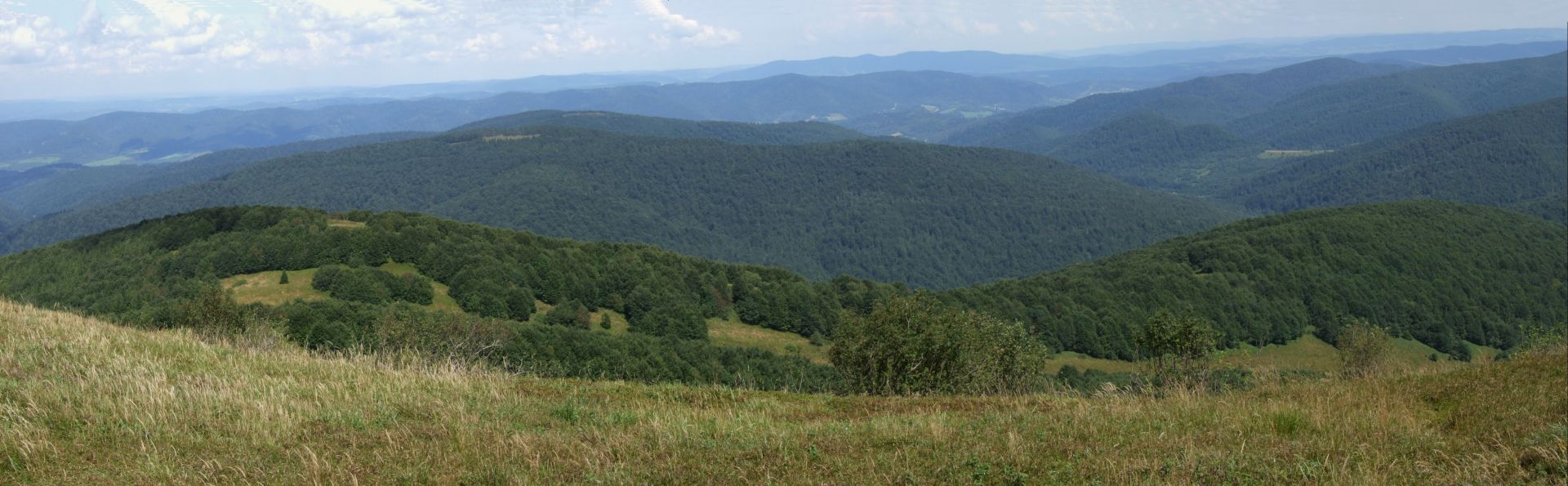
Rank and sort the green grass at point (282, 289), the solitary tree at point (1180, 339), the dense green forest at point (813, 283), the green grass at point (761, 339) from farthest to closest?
the green grass at point (761, 339) < the dense green forest at point (813, 283) < the green grass at point (282, 289) < the solitary tree at point (1180, 339)

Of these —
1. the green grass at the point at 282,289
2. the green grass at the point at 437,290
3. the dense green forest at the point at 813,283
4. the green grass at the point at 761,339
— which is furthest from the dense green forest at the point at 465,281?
the green grass at the point at 761,339

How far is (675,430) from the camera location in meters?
8.89

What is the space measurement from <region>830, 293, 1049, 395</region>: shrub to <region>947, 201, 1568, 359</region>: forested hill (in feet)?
207

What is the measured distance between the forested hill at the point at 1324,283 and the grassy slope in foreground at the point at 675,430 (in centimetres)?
8018

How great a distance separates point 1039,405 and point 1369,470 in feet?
15.3

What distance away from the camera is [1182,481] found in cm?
664

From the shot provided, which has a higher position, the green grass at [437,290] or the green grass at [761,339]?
the green grass at [437,290]

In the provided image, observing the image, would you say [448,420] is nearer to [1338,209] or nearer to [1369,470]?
[1369,470]

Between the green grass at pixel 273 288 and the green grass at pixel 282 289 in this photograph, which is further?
the green grass at pixel 282 289

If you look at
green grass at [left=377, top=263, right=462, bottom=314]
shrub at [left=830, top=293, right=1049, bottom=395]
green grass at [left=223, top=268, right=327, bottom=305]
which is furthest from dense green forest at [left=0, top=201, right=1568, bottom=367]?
shrub at [left=830, top=293, right=1049, bottom=395]

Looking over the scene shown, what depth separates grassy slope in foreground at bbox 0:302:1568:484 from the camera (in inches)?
276

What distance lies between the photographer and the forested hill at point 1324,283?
10181cm

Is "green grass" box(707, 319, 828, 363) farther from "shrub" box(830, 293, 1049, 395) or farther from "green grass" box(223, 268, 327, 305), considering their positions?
"shrub" box(830, 293, 1049, 395)

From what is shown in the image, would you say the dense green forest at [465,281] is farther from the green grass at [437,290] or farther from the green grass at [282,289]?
the green grass at [282,289]
